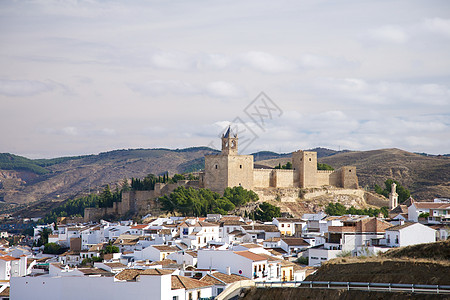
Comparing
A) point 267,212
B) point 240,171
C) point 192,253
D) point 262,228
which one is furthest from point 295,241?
point 240,171

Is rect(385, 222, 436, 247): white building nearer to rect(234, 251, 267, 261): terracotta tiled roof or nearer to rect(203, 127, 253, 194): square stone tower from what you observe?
rect(234, 251, 267, 261): terracotta tiled roof

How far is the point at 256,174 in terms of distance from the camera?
60.5m

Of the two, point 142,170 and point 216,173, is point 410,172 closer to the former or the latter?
point 216,173

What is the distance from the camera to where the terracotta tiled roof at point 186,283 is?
984 inches

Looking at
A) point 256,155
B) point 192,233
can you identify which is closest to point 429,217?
point 192,233

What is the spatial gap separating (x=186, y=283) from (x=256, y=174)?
35220 millimetres

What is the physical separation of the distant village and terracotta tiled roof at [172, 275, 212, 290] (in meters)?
0.05

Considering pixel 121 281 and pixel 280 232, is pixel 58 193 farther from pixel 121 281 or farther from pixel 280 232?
pixel 121 281

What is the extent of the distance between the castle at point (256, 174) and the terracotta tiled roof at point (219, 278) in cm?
2964

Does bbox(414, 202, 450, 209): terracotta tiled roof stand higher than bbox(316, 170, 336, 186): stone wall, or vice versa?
bbox(316, 170, 336, 186): stone wall

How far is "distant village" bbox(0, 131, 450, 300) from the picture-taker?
25.1 m

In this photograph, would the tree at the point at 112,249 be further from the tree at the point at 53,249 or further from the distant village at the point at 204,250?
the tree at the point at 53,249

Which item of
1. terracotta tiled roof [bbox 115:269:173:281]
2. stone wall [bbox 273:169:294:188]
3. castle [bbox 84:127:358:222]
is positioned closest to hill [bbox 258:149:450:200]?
castle [bbox 84:127:358:222]

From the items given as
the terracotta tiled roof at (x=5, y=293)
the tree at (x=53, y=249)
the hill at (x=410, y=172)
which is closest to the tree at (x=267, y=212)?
the tree at (x=53, y=249)
